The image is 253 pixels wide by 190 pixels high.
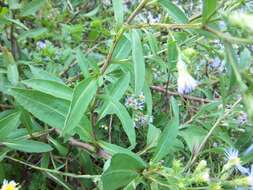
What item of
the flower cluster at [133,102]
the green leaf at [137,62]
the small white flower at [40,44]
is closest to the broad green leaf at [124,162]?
the green leaf at [137,62]

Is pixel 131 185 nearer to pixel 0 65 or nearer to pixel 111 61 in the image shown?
pixel 111 61

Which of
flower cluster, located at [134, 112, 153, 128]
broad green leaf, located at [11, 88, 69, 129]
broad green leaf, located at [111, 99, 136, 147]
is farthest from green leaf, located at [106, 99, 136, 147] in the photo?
flower cluster, located at [134, 112, 153, 128]

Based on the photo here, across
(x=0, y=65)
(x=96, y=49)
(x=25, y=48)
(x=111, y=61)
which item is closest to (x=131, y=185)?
(x=111, y=61)

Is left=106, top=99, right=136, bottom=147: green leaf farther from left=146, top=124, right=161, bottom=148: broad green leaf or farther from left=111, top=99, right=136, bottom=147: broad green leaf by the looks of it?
left=146, top=124, right=161, bottom=148: broad green leaf

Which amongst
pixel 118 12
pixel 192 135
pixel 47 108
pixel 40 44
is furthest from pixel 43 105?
pixel 40 44

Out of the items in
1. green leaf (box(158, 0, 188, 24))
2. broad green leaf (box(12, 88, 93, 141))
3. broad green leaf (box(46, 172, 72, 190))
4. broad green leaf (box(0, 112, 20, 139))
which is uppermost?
green leaf (box(158, 0, 188, 24))

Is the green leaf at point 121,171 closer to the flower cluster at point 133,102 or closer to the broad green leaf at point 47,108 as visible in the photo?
the broad green leaf at point 47,108
